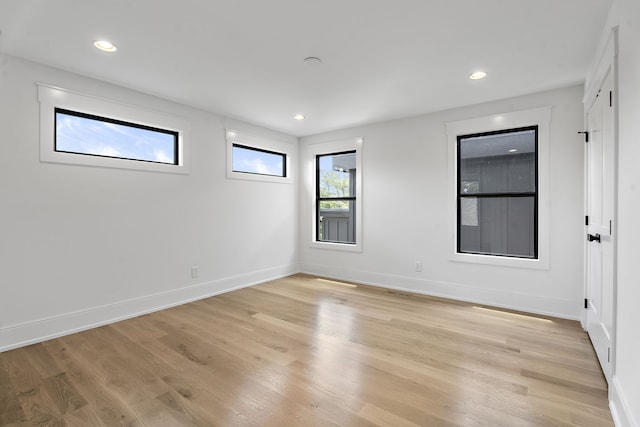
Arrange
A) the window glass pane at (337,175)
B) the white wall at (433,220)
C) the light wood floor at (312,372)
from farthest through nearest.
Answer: the window glass pane at (337,175) < the white wall at (433,220) < the light wood floor at (312,372)

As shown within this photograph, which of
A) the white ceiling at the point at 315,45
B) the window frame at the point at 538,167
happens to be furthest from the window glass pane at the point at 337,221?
the white ceiling at the point at 315,45

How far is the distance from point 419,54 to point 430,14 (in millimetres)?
548

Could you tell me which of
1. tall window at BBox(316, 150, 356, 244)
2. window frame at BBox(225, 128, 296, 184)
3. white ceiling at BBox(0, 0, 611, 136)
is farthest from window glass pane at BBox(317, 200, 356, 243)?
white ceiling at BBox(0, 0, 611, 136)

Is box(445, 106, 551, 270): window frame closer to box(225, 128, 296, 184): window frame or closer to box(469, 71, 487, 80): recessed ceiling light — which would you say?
box(469, 71, 487, 80): recessed ceiling light

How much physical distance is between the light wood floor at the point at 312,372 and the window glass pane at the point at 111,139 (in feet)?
5.88

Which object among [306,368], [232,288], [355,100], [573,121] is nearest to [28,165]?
[232,288]

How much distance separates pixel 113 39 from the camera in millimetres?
2377

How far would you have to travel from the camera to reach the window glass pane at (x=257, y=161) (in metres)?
4.63

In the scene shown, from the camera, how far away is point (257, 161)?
195 inches

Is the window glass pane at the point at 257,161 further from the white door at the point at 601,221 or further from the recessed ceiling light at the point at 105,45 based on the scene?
the white door at the point at 601,221

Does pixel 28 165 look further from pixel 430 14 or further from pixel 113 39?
pixel 430 14

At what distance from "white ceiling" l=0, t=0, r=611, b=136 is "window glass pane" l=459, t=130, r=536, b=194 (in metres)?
0.55

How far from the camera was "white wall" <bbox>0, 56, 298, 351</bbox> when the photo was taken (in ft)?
8.70

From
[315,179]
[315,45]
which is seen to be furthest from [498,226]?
[315,45]
